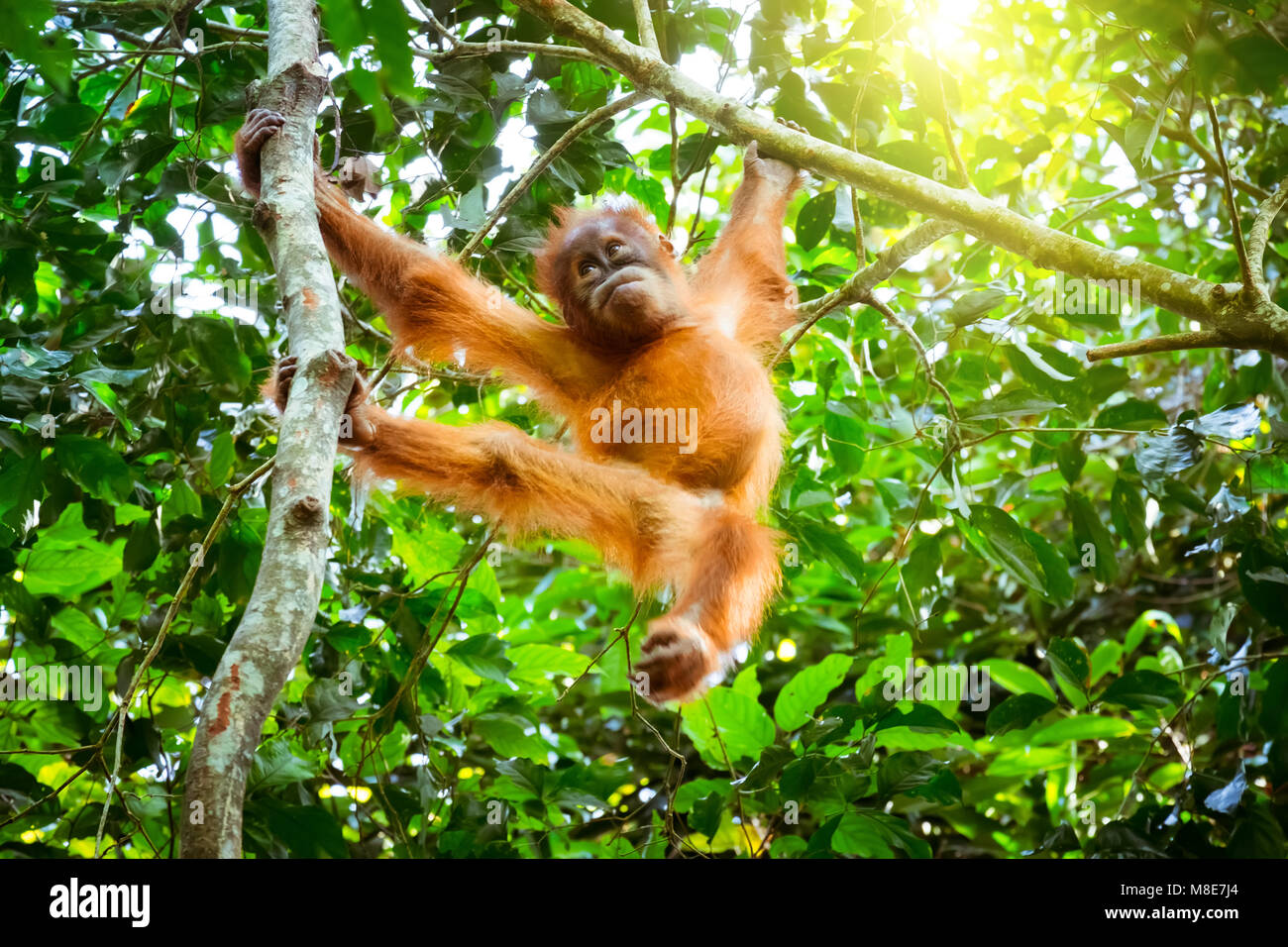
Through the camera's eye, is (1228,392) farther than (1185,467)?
Yes

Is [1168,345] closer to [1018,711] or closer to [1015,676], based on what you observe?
[1018,711]

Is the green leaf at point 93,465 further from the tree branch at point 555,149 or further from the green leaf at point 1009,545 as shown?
the green leaf at point 1009,545

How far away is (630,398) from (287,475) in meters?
2.33

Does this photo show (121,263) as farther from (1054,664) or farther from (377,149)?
(1054,664)

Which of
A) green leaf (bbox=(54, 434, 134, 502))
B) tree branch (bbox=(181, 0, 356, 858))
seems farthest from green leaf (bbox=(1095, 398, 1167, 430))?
green leaf (bbox=(54, 434, 134, 502))

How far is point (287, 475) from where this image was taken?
2254 millimetres

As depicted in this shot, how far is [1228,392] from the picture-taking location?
13.9 ft

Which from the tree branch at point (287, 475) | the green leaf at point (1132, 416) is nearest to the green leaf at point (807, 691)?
the green leaf at point (1132, 416)

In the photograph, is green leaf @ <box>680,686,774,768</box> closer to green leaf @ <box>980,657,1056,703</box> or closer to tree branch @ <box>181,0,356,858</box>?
green leaf @ <box>980,657,1056,703</box>

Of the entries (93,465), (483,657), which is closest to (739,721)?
(483,657)

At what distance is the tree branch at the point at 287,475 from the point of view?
179 cm

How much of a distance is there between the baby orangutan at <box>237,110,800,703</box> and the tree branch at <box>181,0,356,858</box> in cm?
18
